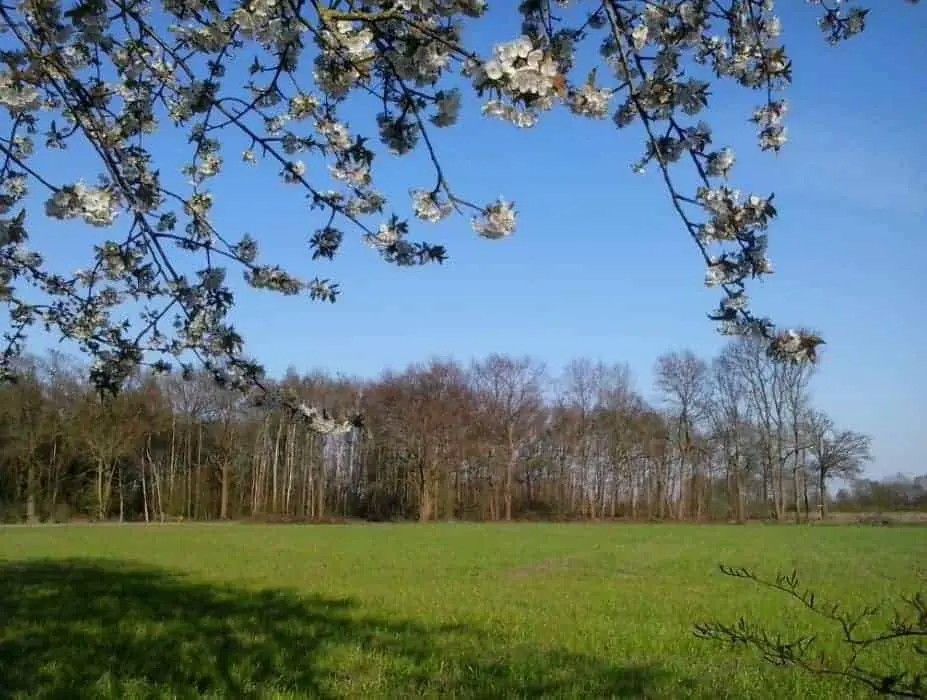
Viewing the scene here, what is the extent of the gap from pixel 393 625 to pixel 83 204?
6420 millimetres

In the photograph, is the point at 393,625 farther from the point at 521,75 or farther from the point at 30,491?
the point at 30,491

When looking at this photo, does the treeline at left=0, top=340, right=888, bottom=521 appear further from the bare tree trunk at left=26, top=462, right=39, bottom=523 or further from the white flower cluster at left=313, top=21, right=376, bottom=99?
the white flower cluster at left=313, top=21, right=376, bottom=99

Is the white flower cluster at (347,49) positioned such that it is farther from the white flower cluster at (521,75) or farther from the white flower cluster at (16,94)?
the white flower cluster at (16,94)

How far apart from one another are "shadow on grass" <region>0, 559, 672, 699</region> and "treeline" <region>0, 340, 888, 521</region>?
128 feet

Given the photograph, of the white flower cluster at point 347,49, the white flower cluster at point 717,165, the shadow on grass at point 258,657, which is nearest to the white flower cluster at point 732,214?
the white flower cluster at point 717,165

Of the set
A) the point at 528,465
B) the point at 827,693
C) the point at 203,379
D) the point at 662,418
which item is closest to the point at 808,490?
the point at 662,418

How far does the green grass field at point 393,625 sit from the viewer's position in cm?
596

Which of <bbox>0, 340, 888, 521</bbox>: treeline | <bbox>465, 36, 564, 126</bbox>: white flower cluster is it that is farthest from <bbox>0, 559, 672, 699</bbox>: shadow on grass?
<bbox>0, 340, 888, 521</bbox>: treeline

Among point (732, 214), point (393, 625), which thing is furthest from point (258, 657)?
point (732, 214)

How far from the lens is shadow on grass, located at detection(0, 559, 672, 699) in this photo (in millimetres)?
5703

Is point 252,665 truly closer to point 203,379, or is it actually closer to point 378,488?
point 203,379

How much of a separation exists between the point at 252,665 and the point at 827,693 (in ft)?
14.5

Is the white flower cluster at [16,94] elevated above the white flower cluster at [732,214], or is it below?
above

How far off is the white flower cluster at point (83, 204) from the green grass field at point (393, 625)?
3449 millimetres
